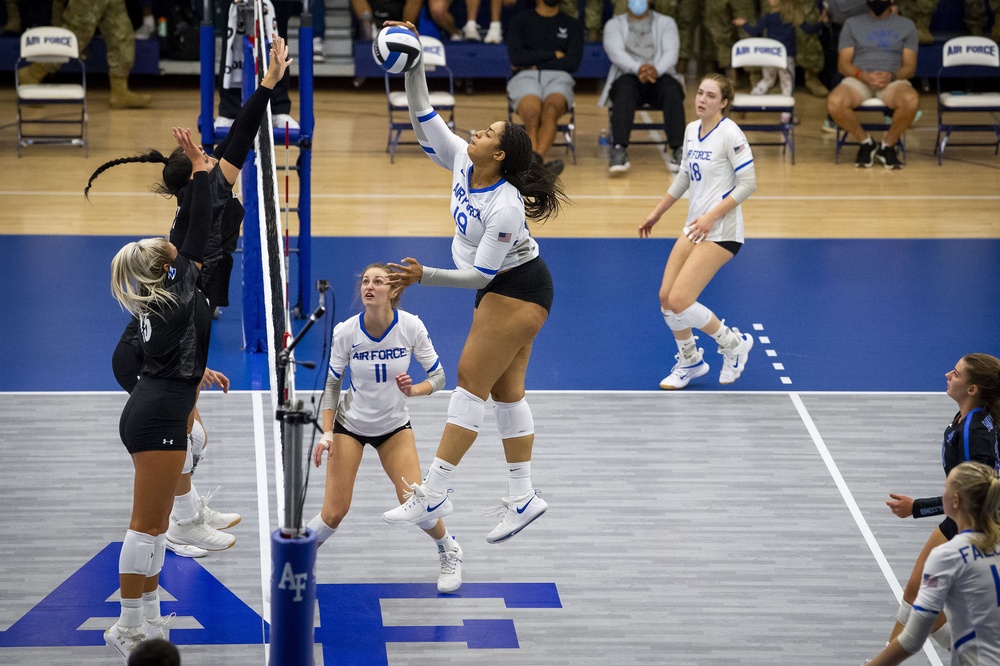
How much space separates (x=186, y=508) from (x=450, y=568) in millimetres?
1317

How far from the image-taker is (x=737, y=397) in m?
8.21

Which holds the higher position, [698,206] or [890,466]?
[698,206]

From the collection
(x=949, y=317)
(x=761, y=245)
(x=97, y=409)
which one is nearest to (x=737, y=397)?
(x=949, y=317)

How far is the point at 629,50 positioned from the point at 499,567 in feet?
28.6

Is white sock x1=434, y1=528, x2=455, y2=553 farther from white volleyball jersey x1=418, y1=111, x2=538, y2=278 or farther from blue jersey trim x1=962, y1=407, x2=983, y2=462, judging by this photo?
blue jersey trim x1=962, y1=407, x2=983, y2=462

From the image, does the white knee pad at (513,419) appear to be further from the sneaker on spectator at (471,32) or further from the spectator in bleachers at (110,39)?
the sneaker on spectator at (471,32)

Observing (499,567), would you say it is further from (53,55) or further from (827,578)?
(53,55)

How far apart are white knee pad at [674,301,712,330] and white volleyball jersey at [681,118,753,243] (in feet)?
1.48

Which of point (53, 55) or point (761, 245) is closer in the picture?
point (761, 245)

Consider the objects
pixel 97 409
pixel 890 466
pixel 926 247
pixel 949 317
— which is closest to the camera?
pixel 890 466

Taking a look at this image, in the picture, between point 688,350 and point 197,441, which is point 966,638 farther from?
point 688,350

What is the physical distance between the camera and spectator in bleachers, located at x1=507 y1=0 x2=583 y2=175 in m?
13.4

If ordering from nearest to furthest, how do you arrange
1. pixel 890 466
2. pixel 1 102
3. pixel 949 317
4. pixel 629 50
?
pixel 890 466 < pixel 949 317 < pixel 629 50 < pixel 1 102

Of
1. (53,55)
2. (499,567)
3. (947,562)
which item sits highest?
(53,55)
